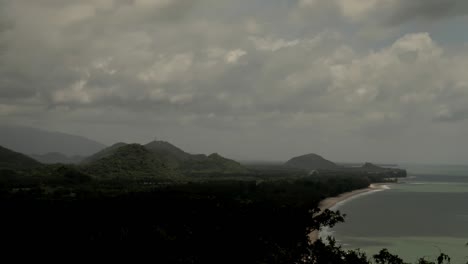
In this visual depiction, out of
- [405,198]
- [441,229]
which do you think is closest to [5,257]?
[441,229]

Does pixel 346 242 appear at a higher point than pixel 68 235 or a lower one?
lower

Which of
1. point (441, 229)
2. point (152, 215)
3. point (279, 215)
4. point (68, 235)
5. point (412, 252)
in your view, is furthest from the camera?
point (441, 229)

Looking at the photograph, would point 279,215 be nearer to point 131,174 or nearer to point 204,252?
point 204,252

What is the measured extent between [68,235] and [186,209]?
63.9 feet

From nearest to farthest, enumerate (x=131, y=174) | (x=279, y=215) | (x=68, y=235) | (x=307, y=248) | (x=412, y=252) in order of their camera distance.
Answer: (x=307, y=248), (x=68, y=235), (x=279, y=215), (x=412, y=252), (x=131, y=174)

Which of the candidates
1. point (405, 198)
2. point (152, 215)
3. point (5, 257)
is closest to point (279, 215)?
point (152, 215)

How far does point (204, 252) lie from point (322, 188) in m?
111

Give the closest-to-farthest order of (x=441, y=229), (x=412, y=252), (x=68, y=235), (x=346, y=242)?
(x=68, y=235) < (x=412, y=252) < (x=346, y=242) < (x=441, y=229)

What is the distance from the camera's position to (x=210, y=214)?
58156 millimetres

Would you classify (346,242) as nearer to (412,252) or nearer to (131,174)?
(412,252)

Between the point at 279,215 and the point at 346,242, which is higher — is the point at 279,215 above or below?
above

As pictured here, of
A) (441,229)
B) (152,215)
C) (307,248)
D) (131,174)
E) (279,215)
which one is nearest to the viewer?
(307,248)

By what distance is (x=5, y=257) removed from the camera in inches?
1679

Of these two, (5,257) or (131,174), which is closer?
(5,257)
